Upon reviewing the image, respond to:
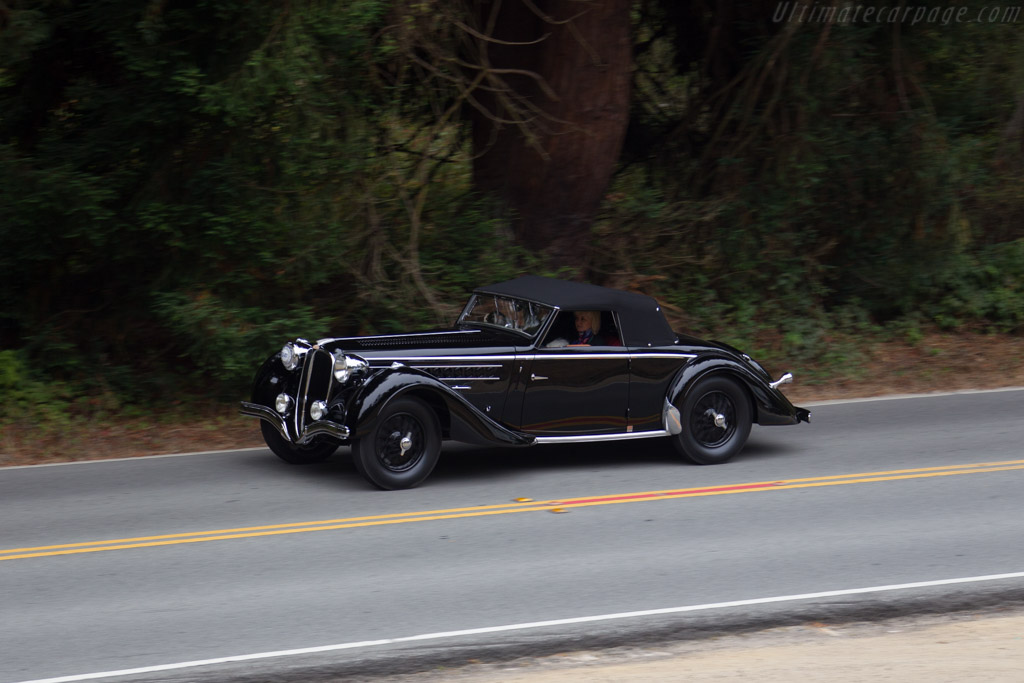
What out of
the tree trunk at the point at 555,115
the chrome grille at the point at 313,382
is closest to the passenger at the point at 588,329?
the chrome grille at the point at 313,382

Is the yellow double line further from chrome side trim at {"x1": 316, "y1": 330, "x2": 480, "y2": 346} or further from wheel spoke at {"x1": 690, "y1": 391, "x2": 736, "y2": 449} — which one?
chrome side trim at {"x1": 316, "y1": 330, "x2": 480, "y2": 346}

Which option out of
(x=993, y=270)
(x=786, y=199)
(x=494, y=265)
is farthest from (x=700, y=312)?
(x=993, y=270)

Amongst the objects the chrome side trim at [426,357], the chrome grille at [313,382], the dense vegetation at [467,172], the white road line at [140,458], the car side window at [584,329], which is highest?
the dense vegetation at [467,172]

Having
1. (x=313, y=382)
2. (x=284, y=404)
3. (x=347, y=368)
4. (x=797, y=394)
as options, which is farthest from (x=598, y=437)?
(x=797, y=394)

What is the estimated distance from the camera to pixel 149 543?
8.06m

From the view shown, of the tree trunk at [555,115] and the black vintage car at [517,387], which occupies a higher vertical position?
the tree trunk at [555,115]

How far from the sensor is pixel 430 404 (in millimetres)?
9438

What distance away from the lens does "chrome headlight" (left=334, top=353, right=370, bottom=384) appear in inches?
369

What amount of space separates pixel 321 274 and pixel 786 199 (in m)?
7.24

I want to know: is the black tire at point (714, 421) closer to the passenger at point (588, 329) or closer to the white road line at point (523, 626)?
the passenger at point (588, 329)

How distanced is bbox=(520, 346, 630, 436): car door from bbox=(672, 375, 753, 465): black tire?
0.60 meters

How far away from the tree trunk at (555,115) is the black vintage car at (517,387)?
4911 millimetres

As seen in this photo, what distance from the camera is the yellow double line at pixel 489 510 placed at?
801 centimetres

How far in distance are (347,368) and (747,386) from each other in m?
3.64
